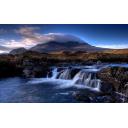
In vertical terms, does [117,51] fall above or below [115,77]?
above

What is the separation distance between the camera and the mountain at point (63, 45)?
3.93m

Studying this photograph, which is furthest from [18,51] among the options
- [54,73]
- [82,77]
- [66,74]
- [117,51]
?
[117,51]

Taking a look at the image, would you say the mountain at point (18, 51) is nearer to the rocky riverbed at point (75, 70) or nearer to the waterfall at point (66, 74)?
the rocky riverbed at point (75, 70)

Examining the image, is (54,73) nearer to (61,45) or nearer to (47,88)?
(47,88)

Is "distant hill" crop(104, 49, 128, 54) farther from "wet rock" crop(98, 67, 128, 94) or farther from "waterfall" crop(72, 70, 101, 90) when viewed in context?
"waterfall" crop(72, 70, 101, 90)

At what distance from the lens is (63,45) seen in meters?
4.01

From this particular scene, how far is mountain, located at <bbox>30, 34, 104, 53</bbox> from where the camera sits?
3930mm

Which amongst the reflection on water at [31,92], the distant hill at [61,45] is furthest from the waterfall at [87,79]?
the distant hill at [61,45]

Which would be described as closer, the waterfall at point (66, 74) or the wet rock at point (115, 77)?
the wet rock at point (115, 77)

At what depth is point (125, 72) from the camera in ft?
12.8

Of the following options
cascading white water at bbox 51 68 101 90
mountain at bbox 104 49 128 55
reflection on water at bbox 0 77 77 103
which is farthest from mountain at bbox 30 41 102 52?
reflection on water at bbox 0 77 77 103
